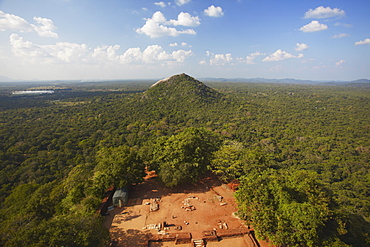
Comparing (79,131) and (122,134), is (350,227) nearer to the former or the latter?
(122,134)

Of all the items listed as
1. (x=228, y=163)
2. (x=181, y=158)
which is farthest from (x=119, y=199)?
(x=228, y=163)

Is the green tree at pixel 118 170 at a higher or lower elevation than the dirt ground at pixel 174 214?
higher

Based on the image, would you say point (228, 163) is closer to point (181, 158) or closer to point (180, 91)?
point (181, 158)

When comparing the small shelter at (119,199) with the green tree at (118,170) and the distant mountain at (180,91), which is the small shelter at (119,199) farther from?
the distant mountain at (180,91)

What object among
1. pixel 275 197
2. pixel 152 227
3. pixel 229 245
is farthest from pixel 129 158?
pixel 275 197

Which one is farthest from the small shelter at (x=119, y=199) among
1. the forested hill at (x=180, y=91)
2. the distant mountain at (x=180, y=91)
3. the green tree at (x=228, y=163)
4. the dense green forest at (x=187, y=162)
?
the distant mountain at (x=180, y=91)

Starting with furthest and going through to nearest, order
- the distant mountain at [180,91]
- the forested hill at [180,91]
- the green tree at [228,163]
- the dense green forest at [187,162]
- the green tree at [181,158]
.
→ the distant mountain at [180,91] → the forested hill at [180,91] → the green tree at [228,163] → the green tree at [181,158] → the dense green forest at [187,162]

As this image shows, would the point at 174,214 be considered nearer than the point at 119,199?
Yes
